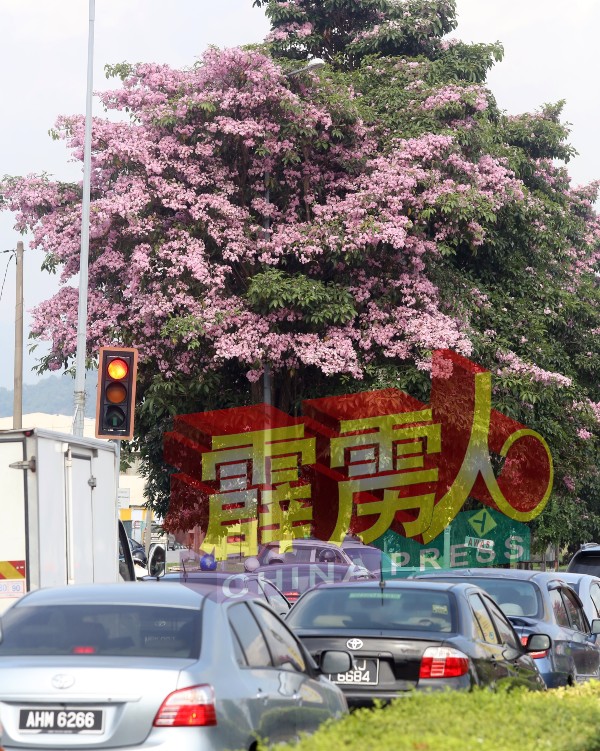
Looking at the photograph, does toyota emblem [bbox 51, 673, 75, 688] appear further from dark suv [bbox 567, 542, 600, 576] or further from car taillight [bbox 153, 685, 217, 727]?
dark suv [bbox 567, 542, 600, 576]

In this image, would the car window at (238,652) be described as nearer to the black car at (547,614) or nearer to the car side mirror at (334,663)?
the car side mirror at (334,663)

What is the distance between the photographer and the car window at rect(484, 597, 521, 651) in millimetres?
11297

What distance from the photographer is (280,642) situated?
27.6ft

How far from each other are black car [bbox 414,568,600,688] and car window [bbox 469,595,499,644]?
1982 mm

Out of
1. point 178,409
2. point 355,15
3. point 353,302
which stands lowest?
point 178,409

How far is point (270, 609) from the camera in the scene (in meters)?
8.58

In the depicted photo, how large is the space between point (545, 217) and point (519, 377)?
15.1 feet

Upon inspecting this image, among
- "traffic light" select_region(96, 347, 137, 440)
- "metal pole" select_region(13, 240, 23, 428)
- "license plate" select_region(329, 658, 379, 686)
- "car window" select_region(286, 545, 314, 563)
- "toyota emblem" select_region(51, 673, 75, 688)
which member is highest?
"metal pole" select_region(13, 240, 23, 428)

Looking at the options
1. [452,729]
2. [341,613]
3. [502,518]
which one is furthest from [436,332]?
[452,729]

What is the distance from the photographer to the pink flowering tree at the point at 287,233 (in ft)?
85.0

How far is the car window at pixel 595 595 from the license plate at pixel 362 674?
7457 millimetres

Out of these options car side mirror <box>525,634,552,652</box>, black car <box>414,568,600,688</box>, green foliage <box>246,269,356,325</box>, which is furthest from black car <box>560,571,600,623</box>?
green foliage <box>246,269,356,325</box>

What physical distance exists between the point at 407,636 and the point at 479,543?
83.3ft

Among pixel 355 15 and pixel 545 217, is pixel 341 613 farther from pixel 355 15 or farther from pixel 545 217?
pixel 355 15
